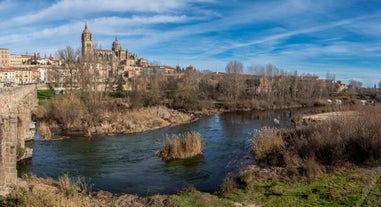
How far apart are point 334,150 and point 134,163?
1028 centimetres

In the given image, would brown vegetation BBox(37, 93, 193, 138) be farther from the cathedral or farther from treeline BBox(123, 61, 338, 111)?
the cathedral

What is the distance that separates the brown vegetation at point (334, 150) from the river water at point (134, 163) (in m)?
2.48

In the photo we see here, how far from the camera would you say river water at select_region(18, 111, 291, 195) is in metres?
14.7

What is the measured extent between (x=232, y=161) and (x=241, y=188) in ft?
18.1

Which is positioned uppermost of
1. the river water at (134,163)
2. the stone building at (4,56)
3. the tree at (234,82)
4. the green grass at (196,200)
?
the stone building at (4,56)

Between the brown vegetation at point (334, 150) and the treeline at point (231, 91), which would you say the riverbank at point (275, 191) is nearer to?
the brown vegetation at point (334, 150)

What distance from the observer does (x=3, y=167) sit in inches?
475

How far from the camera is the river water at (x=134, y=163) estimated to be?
14.7 m

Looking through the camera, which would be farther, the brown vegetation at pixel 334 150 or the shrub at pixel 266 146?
the shrub at pixel 266 146

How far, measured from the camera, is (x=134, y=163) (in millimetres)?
18391

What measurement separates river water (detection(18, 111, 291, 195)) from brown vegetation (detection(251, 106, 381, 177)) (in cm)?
248

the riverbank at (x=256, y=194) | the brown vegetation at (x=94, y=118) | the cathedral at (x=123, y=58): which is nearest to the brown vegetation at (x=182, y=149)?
the riverbank at (x=256, y=194)

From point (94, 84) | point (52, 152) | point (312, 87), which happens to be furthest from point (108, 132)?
point (312, 87)

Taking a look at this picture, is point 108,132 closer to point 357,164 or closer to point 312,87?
point 357,164
